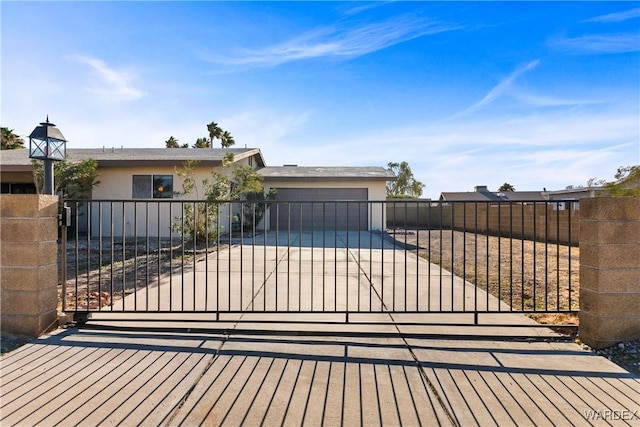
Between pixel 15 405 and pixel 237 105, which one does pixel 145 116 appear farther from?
pixel 15 405

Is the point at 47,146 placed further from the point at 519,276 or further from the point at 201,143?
the point at 201,143

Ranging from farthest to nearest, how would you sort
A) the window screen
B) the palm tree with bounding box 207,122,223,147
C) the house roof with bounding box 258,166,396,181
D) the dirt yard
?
the palm tree with bounding box 207,122,223,147, the house roof with bounding box 258,166,396,181, the window screen, the dirt yard

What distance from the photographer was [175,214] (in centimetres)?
1042

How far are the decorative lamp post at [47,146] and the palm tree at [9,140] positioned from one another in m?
23.2

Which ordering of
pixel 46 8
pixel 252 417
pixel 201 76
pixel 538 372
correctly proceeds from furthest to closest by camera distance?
pixel 201 76, pixel 46 8, pixel 538 372, pixel 252 417

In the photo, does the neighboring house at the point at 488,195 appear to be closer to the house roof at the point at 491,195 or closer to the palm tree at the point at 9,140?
the house roof at the point at 491,195

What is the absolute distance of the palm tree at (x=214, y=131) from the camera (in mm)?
26250

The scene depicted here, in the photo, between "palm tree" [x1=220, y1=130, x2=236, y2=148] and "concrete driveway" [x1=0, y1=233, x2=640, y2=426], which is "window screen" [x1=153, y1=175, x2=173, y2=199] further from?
"palm tree" [x1=220, y1=130, x2=236, y2=148]

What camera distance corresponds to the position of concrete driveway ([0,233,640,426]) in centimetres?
190

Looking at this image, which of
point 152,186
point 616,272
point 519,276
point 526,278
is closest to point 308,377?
point 616,272

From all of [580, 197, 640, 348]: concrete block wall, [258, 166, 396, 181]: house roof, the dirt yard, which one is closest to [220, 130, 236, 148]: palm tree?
[258, 166, 396, 181]: house roof

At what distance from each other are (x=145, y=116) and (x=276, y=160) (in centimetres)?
1145

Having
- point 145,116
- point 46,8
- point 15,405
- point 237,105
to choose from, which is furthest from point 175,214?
point 15,405

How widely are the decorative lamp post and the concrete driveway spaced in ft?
5.48
